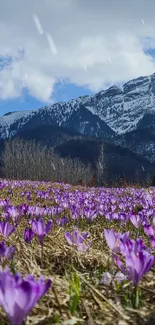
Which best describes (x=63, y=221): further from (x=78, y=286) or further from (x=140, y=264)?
(x=140, y=264)

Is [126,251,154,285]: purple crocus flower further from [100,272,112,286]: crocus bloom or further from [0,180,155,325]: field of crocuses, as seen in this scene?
[100,272,112,286]: crocus bloom

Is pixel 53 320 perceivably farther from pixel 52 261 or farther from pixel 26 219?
pixel 26 219

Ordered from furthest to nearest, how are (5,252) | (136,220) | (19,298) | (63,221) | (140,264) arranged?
1. (63,221)
2. (136,220)
3. (5,252)
4. (140,264)
5. (19,298)

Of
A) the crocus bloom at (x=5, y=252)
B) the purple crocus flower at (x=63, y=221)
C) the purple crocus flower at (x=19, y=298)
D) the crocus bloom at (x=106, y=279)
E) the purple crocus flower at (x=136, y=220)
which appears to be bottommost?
the crocus bloom at (x=106, y=279)

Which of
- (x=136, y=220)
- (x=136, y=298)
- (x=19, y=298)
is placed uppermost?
(x=136, y=220)

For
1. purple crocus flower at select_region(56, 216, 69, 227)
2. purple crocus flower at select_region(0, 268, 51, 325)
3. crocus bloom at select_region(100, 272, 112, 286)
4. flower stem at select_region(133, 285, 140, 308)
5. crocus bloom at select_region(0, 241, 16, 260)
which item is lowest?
flower stem at select_region(133, 285, 140, 308)

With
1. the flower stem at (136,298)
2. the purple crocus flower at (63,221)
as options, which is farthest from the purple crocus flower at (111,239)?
the purple crocus flower at (63,221)

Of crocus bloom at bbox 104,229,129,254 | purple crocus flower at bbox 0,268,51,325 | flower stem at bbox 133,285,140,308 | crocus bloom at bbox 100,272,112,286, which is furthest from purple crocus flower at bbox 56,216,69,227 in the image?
purple crocus flower at bbox 0,268,51,325

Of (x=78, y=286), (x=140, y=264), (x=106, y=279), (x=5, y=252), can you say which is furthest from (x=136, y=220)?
(x=140, y=264)

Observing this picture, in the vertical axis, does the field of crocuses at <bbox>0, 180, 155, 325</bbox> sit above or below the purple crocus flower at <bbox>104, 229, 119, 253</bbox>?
below

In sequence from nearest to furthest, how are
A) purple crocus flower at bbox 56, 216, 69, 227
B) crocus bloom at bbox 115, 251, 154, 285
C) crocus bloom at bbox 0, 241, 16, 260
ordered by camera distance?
1. crocus bloom at bbox 115, 251, 154, 285
2. crocus bloom at bbox 0, 241, 16, 260
3. purple crocus flower at bbox 56, 216, 69, 227

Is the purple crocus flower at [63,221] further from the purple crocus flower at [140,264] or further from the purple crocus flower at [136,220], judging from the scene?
the purple crocus flower at [140,264]

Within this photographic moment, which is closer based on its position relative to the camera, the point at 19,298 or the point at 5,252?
the point at 19,298

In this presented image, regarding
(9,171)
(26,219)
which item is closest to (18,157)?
(9,171)
